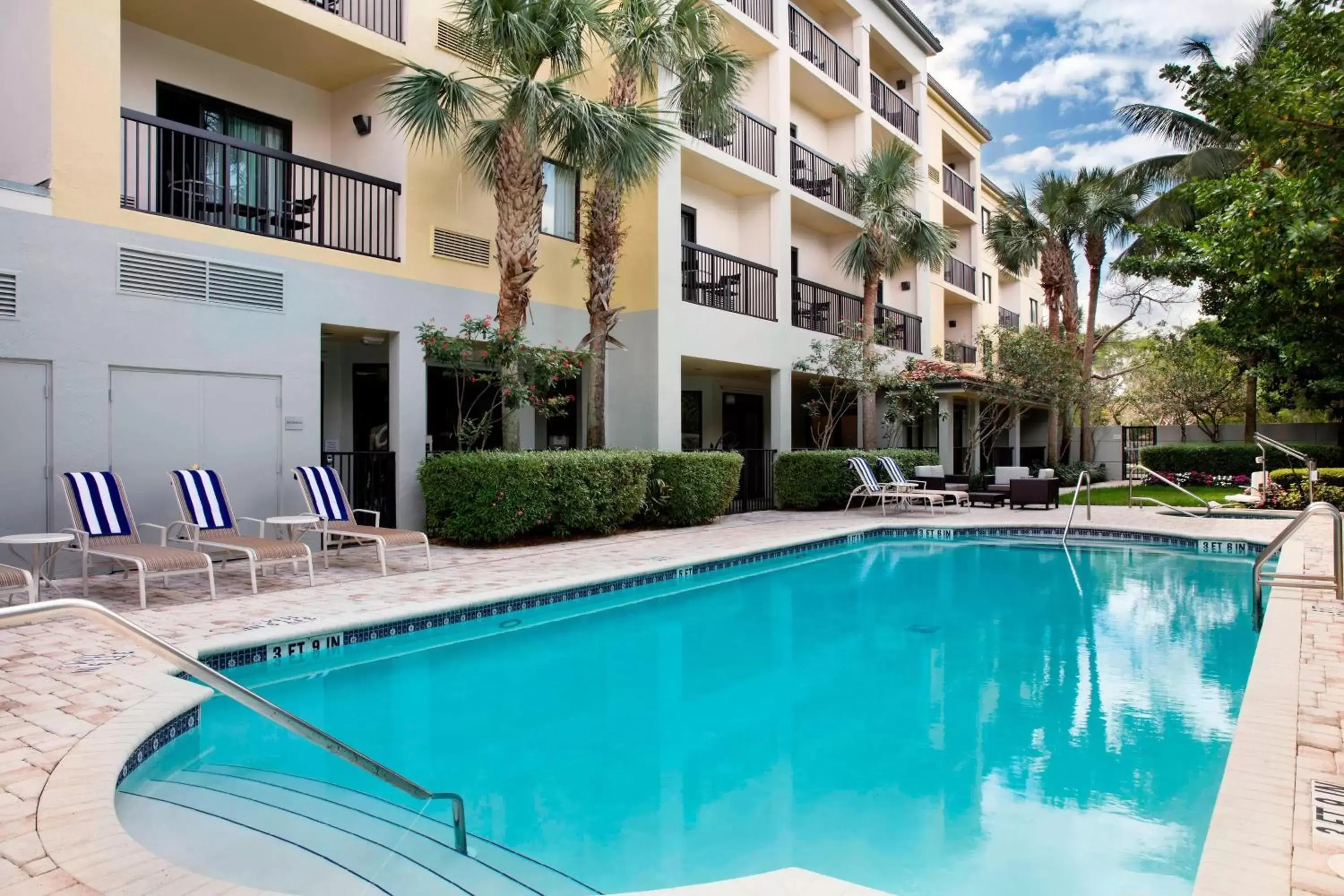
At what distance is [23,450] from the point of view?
7859 millimetres

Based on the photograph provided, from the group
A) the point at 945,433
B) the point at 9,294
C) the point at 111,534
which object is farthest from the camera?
the point at 945,433

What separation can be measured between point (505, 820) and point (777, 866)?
123 centimetres

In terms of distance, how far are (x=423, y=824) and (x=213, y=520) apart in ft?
18.3

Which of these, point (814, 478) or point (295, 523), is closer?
point (295, 523)

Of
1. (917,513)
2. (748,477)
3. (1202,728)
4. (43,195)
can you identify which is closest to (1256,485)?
(917,513)

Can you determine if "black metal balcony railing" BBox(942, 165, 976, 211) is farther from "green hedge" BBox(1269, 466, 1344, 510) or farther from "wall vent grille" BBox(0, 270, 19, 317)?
"wall vent grille" BBox(0, 270, 19, 317)

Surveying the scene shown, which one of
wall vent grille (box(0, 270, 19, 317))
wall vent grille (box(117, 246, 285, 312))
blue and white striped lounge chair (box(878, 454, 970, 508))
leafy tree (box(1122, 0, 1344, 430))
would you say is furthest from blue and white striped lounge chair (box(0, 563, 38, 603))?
blue and white striped lounge chair (box(878, 454, 970, 508))

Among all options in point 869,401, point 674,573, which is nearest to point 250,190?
point 674,573

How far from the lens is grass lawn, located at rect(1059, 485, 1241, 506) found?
62.7 feet

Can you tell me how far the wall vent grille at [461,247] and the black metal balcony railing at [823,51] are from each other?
972 cm

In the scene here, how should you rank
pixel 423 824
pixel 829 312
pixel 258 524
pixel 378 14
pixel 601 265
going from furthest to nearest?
pixel 829 312 < pixel 601 265 < pixel 378 14 < pixel 258 524 < pixel 423 824

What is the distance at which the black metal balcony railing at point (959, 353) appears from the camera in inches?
993

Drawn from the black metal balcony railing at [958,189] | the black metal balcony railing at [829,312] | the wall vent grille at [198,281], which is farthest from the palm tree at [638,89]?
the black metal balcony railing at [958,189]

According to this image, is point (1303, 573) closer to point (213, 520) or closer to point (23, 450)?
point (213, 520)
